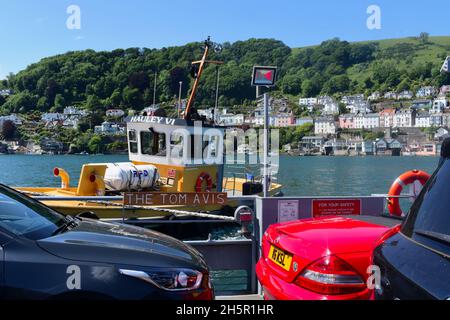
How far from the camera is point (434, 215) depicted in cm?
255

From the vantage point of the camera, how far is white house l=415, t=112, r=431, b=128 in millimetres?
142375

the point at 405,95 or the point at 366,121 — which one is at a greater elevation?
the point at 405,95

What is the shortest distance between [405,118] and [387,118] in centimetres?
719

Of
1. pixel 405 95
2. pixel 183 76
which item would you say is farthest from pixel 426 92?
pixel 183 76

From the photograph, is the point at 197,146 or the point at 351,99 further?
the point at 351,99

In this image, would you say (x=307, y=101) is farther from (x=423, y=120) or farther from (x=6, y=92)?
(x=6, y=92)

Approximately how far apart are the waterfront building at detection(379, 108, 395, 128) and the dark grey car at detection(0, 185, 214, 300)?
161 m

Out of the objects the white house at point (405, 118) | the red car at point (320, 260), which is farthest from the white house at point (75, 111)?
the red car at point (320, 260)

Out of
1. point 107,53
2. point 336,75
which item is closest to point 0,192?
point 107,53

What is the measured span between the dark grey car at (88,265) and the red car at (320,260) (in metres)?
0.76

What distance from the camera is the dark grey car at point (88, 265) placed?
291 centimetres

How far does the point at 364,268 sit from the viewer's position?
11.9ft

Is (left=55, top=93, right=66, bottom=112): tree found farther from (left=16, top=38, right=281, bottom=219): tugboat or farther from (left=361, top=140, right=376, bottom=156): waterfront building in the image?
(left=16, top=38, right=281, bottom=219): tugboat
